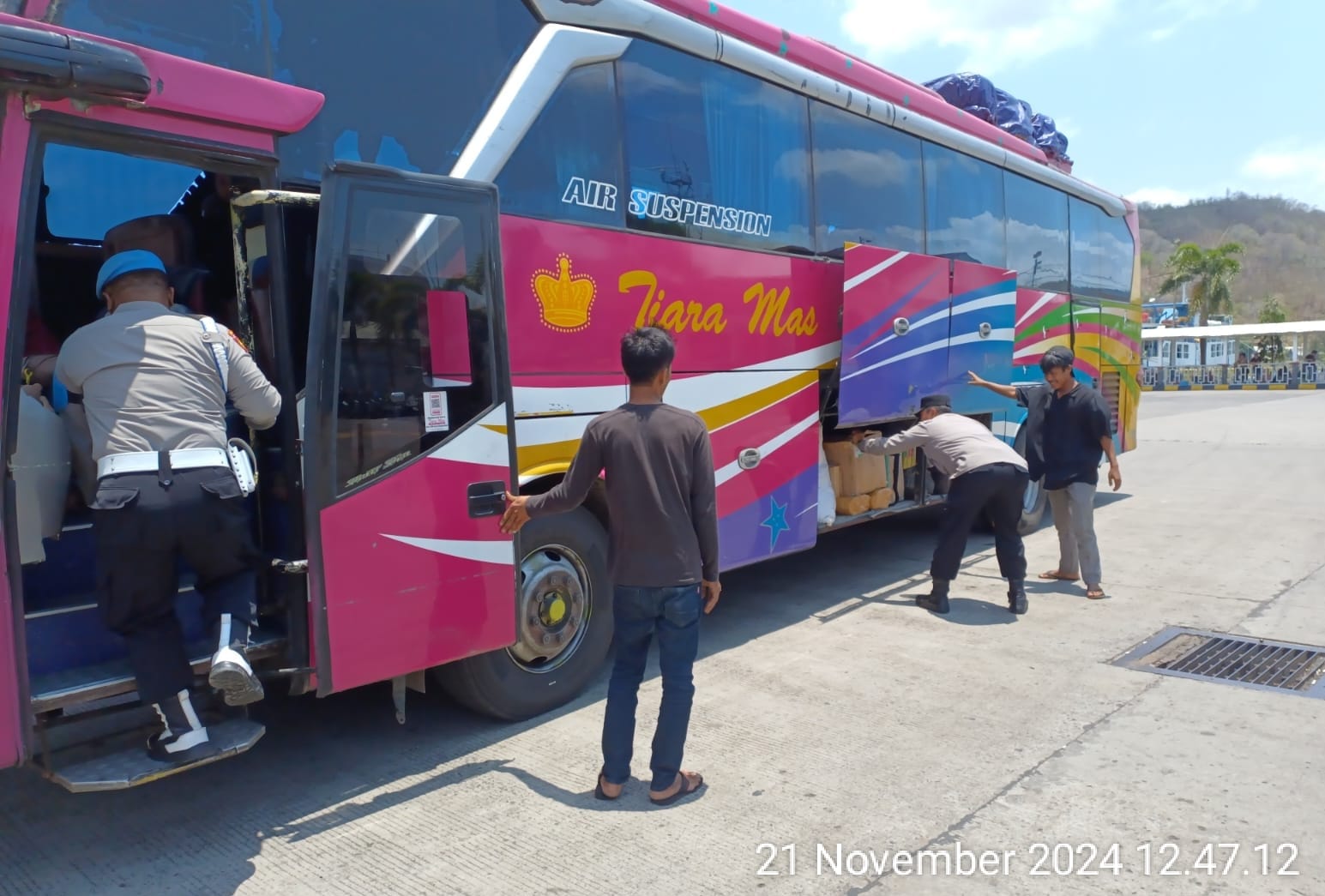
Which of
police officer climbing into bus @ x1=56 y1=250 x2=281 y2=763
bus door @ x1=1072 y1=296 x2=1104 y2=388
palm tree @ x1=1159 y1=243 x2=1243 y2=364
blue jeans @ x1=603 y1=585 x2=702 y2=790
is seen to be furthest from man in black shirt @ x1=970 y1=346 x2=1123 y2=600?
palm tree @ x1=1159 y1=243 x2=1243 y2=364

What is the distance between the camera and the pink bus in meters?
3.37

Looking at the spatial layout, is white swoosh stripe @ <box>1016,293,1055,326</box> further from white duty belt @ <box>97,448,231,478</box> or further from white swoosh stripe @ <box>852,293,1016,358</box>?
white duty belt @ <box>97,448,231,478</box>

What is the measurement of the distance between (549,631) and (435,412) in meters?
1.37

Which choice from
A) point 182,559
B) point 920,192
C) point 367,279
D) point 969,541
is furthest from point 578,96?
point 969,541

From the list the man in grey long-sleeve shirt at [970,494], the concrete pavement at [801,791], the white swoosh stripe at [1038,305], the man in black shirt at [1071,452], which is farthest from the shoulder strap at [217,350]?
the white swoosh stripe at [1038,305]

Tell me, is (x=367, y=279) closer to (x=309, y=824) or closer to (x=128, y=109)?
(x=128, y=109)

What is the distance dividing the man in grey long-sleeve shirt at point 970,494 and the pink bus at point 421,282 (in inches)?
26.7

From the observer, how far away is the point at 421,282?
4113 mm

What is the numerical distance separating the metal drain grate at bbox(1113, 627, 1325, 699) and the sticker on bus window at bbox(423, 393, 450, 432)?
13.7 feet

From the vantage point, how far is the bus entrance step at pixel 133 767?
3.20 metres

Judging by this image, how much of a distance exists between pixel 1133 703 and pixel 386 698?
4.00 meters

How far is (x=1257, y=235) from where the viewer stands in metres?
169

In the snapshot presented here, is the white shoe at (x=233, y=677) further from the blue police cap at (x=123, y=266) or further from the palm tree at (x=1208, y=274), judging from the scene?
the palm tree at (x=1208, y=274)

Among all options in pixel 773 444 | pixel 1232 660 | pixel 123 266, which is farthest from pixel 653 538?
pixel 1232 660
